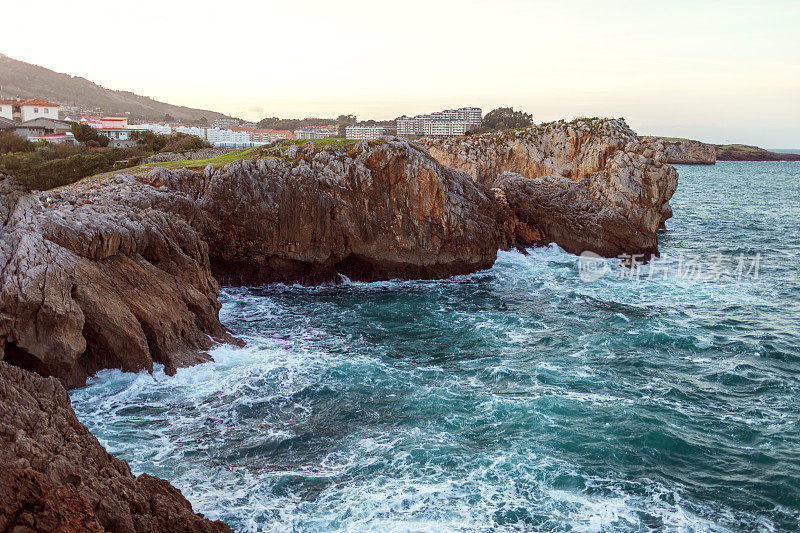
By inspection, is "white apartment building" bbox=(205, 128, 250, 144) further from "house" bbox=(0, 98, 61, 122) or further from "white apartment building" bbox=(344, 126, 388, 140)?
"white apartment building" bbox=(344, 126, 388, 140)

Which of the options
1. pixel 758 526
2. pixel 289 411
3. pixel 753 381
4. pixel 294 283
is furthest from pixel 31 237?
pixel 753 381

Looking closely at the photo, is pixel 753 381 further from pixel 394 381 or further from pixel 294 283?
pixel 294 283

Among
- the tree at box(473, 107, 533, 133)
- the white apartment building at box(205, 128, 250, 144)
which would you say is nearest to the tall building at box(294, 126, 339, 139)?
the white apartment building at box(205, 128, 250, 144)

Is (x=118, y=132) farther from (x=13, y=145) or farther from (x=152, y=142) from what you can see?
(x=13, y=145)

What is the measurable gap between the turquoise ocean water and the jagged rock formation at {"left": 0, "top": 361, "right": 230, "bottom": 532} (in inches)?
129

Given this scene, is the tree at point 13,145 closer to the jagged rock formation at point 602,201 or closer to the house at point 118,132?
the house at point 118,132

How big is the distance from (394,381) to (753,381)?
13.4m

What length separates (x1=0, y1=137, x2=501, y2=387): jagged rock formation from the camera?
61.9ft

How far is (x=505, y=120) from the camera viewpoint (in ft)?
443

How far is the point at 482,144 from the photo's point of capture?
63812 mm

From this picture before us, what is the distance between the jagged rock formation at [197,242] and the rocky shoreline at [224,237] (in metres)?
0.07

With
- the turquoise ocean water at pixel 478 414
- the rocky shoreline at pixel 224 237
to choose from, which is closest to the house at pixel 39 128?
the rocky shoreline at pixel 224 237

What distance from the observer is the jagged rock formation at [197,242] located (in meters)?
18.9

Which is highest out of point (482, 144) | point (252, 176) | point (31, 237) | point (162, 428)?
point (482, 144)
